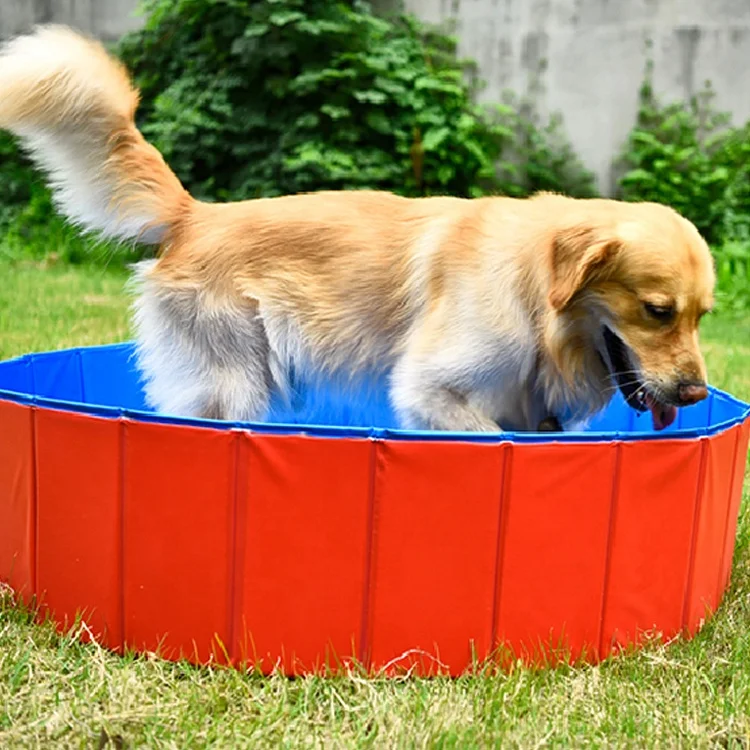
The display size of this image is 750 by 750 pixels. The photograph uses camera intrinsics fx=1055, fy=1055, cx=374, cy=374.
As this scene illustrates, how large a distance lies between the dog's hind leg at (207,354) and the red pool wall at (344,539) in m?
0.58

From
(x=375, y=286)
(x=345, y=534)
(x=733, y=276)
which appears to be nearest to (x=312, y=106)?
(x=733, y=276)

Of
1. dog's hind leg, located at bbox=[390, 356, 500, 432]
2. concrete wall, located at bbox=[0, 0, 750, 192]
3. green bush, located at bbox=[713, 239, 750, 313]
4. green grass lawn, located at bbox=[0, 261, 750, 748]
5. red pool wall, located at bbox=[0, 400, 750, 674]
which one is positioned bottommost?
green bush, located at bbox=[713, 239, 750, 313]

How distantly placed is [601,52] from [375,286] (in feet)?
26.7

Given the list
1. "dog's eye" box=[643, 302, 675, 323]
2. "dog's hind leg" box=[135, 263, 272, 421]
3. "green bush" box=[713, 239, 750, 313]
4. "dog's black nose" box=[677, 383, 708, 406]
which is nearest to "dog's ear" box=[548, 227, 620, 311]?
"dog's eye" box=[643, 302, 675, 323]

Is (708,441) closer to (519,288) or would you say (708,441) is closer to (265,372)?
(519,288)

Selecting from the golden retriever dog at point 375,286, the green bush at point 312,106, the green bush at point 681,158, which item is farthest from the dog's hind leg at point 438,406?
the green bush at point 681,158

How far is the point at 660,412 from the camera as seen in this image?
117 inches

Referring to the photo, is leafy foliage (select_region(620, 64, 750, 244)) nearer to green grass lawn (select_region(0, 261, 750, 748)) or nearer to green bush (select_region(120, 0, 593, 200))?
green bush (select_region(120, 0, 593, 200))

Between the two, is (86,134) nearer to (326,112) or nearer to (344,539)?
(344,539)

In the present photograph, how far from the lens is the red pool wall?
248cm

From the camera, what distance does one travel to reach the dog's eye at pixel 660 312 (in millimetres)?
2726

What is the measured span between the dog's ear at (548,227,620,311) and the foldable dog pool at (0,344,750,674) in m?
0.42

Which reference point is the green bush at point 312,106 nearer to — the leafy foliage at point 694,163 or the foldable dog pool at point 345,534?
the leafy foliage at point 694,163

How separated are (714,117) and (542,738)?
934 centimetres
